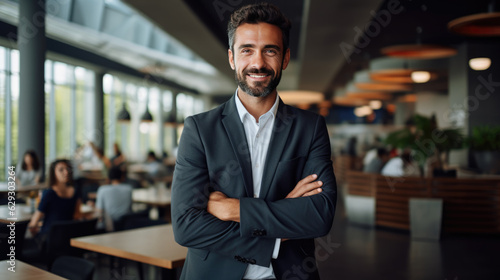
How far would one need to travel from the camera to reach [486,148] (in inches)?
311

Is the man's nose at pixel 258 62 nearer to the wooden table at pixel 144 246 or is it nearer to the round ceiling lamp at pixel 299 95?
the wooden table at pixel 144 246

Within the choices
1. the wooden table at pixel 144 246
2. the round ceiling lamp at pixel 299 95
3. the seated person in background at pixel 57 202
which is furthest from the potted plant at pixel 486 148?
the round ceiling lamp at pixel 299 95

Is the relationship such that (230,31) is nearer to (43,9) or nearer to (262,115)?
(262,115)

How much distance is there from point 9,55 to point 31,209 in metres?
6.37

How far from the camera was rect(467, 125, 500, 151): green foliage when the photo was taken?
25.7 ft

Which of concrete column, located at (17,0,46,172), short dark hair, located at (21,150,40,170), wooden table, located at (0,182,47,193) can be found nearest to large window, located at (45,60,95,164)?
concrete column, located at (17,0,46,172)

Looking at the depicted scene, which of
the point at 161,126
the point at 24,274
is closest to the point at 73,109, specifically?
the point at 161,126

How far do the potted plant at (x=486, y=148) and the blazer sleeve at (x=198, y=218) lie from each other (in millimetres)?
7116

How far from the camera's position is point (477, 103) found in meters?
10.8

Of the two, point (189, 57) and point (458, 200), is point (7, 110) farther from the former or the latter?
point (458, 200)

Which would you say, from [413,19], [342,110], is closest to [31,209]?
[413,19]

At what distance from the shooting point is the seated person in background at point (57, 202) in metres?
4.54

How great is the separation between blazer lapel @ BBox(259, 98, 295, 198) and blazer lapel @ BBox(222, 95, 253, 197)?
0.05 m

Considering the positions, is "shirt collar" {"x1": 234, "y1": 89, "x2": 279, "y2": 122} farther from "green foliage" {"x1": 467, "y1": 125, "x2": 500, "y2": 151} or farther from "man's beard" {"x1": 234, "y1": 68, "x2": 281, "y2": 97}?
"green foliage" {"x1": 467, "y1": 125, "x2": 500, "y2": 151}
